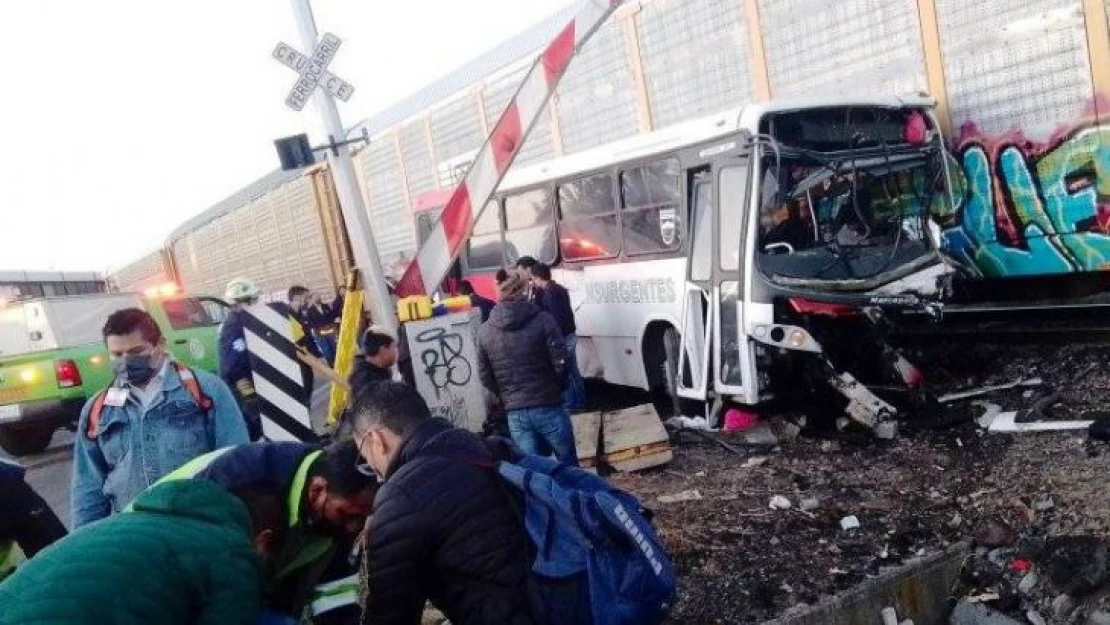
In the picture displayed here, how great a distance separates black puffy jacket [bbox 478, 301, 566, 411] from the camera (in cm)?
530

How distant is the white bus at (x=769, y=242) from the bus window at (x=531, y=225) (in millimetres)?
999

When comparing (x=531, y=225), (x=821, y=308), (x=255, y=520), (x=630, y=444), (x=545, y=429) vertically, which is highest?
(x=531, y=225)

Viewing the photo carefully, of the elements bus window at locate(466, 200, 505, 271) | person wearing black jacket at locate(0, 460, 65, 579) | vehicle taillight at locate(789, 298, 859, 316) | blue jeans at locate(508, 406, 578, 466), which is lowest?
blue jeans at locate(508, 406, 578, 466)

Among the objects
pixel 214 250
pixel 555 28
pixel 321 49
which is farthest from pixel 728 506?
pixel 214 250

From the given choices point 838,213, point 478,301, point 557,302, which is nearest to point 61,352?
point 478,301

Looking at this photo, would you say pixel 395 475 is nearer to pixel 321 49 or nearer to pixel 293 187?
pixel 321 49

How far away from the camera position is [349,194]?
18.7 ft

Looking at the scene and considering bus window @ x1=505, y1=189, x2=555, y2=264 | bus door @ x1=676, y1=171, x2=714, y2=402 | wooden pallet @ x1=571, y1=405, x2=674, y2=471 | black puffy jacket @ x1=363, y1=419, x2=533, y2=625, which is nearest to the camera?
black puffy jacket @ x1=363, y1=419, x2=533, y2=625

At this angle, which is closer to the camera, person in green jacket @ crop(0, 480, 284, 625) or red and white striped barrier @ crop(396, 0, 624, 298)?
person in green jacket @ crop(0, 480, 284, 625)

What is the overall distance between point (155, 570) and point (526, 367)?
12.7 feet

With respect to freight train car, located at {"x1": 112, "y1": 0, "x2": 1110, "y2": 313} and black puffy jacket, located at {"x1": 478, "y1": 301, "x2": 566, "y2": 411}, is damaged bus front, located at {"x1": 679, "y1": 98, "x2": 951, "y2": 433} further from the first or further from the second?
black puffy jacket, located at {"x1": 478, "y1": 301, "x2": 566, "y2": 411}

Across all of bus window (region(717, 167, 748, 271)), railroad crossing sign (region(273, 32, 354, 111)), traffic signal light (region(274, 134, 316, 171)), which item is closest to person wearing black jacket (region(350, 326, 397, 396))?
traffic signal light (region(274, 134, 316, 171))

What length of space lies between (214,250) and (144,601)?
23.4 meters

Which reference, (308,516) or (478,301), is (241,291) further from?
(308,516)
